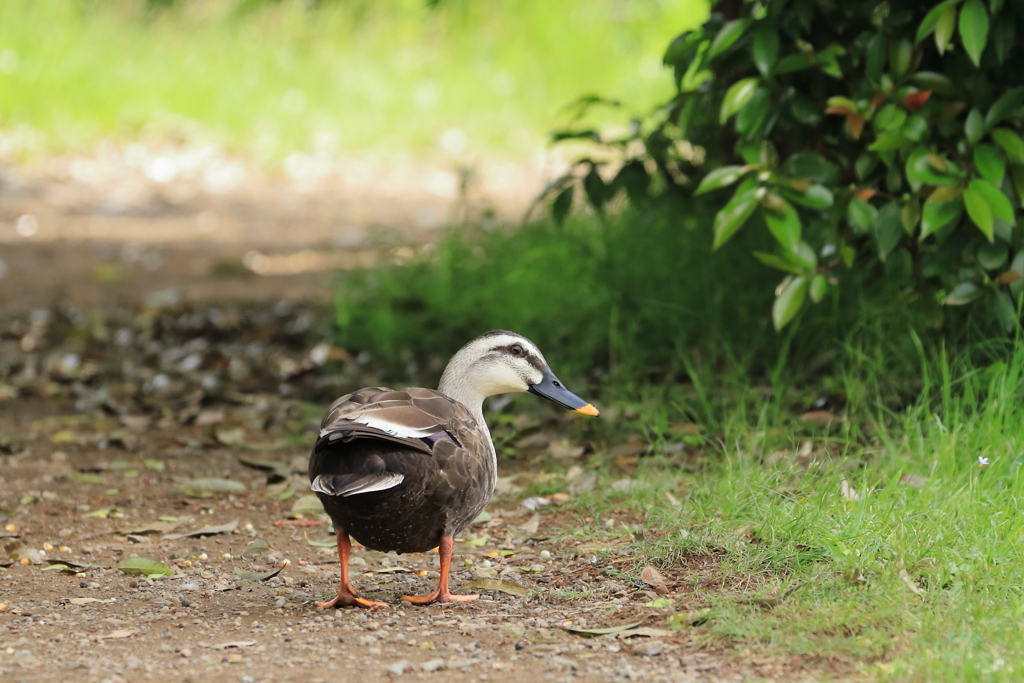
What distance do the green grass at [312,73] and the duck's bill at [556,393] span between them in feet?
26.7

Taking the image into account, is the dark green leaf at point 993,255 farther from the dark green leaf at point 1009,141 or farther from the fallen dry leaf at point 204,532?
the fallen dry leaf at point 204,532

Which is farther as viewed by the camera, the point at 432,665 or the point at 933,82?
the point at 933,82

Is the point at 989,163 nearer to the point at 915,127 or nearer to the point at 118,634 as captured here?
the point at 915,127

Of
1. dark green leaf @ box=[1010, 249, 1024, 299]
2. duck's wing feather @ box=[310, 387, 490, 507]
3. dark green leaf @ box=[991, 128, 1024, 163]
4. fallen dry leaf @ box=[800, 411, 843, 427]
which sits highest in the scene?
dark green leaf @ box=[991, 128, 1024, 163]

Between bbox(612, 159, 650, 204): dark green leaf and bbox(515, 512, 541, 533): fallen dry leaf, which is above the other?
bbox(612, 159, 650, 204): dark green leaf

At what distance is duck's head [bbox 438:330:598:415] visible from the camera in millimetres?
3697

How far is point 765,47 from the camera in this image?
13.0 feet

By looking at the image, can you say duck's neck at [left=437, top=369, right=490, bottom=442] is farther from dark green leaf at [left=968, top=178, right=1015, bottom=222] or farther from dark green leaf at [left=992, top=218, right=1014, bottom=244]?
dark green leaf at [left=992, top=218, right=1014, bottom=244]

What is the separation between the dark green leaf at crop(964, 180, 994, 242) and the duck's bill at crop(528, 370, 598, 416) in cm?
139

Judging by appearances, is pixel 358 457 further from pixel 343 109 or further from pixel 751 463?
pixel 343 109

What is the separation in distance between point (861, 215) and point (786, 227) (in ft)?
0.99

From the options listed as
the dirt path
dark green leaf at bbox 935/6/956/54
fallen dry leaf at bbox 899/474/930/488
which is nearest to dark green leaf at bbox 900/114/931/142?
dark green leaf at bbox 935/6/956/54

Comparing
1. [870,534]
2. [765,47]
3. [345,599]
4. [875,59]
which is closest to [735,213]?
[765,47]

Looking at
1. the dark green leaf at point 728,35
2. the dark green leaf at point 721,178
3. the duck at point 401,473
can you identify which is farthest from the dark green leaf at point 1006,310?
the duck at point 401,473
